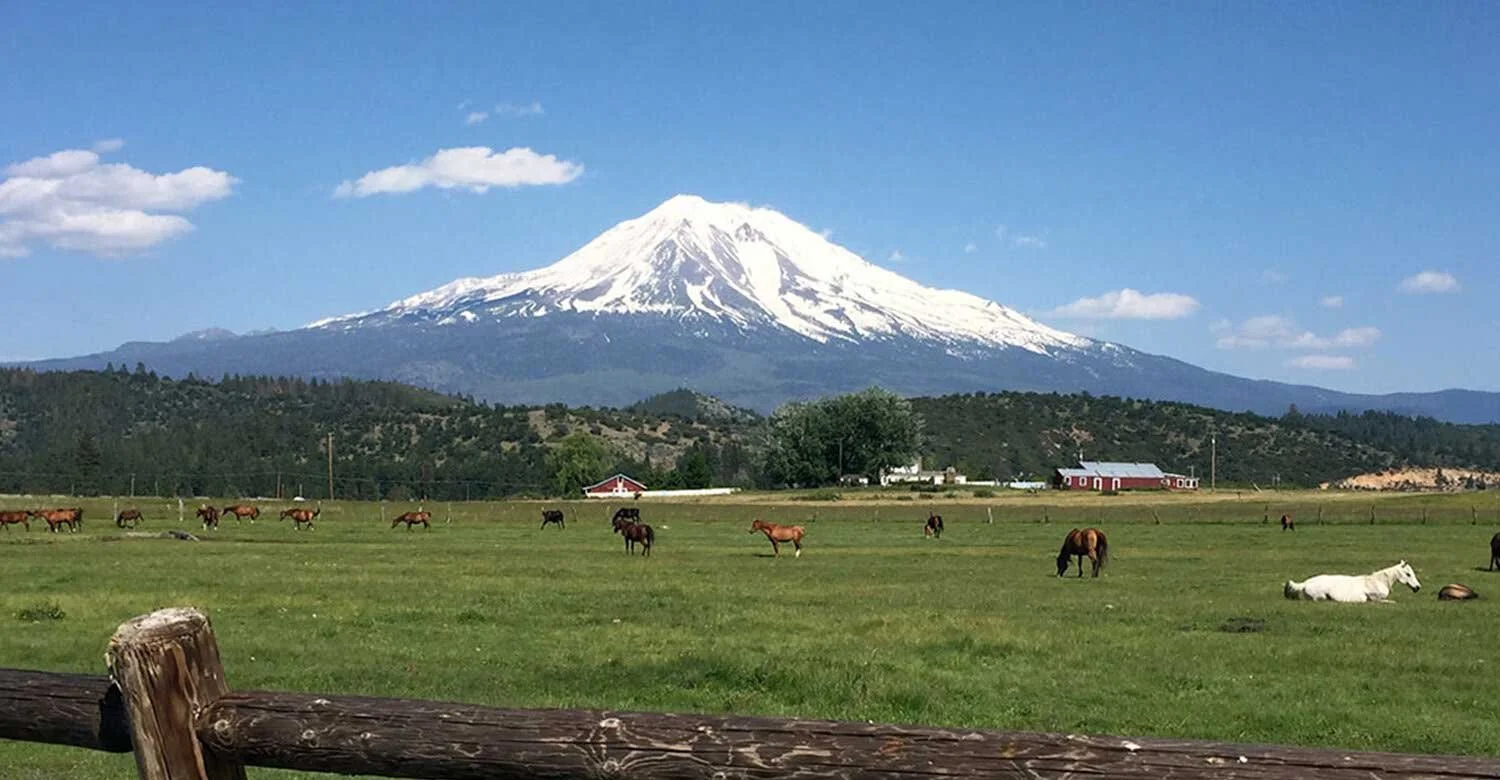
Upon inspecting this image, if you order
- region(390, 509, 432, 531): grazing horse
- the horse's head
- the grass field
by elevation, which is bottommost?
region(390, 509, 432, 531): grazing horse

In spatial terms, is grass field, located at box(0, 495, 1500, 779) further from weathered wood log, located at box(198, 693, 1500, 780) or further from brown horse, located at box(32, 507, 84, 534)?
brown horse, located at box(32, 507, 84, 534)

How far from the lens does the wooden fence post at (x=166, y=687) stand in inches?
156

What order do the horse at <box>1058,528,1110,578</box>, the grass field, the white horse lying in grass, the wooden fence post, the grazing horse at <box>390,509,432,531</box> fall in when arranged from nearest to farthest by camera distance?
the wooden fence post < the grass field < the white horse lying in grass < the horse at <box>1058,528,1110,578</box> < the grazing horse at <box>390,509,432,531</box>

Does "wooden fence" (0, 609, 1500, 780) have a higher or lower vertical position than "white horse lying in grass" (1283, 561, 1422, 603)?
higher

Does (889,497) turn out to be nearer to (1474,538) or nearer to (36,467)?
(1474,538)

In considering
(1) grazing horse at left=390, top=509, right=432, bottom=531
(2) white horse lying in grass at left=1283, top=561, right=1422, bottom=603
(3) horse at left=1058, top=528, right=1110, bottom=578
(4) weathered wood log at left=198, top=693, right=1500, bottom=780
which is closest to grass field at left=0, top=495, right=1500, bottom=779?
(2) white horse lying in grass at left=1283, top=561, right=1422, bottom=603

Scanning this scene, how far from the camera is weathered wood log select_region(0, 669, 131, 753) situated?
420 centimetres

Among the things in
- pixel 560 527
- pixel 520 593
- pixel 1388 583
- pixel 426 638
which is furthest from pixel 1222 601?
pixel 560 527

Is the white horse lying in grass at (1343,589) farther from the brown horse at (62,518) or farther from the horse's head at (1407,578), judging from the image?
the brown horse at (62,518)

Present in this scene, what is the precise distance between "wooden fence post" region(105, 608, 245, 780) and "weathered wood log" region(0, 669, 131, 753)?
0.13 m

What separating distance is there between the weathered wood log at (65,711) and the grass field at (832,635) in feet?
21.9

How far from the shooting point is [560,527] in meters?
63.4

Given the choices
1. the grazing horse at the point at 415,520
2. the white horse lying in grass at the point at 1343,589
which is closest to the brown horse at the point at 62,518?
the grazing horse at the point at 415,520

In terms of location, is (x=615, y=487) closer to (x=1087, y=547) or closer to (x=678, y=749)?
(x=1087, y=547)
